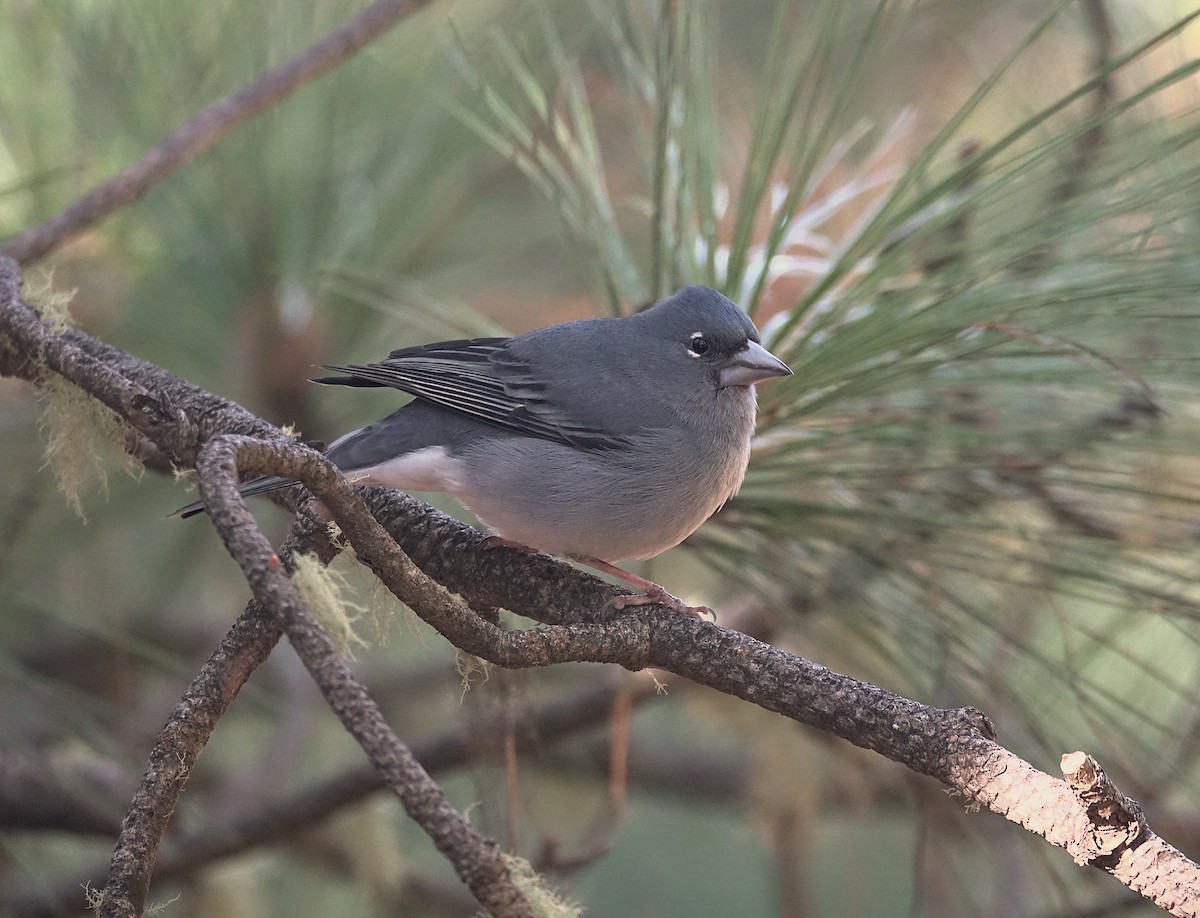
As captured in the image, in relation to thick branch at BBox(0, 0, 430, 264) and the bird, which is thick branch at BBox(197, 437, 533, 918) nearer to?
the bird

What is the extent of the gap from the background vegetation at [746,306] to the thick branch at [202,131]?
20 centimetres

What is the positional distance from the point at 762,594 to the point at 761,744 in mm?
1409

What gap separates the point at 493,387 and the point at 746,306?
1.71ft

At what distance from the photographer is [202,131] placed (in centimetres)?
231

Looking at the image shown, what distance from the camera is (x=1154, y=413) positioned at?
7.09ft

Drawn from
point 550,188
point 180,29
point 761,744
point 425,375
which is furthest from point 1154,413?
point 180,29

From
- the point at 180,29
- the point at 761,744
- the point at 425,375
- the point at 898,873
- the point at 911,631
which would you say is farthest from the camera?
the point at 898,873

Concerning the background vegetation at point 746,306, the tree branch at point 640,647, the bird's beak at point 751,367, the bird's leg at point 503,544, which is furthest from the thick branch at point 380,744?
the bird's beak at point 751,367

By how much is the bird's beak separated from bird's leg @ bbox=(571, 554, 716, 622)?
0.41 meters

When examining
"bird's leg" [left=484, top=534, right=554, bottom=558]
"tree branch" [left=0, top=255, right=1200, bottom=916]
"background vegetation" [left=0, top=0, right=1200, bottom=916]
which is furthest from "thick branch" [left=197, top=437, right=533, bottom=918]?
"bird's leg" [left=484, top=534, right=554, bottom=558]

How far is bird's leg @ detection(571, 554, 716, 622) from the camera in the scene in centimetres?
175

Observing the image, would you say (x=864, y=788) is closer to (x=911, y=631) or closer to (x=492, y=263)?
(x=911, y=631)

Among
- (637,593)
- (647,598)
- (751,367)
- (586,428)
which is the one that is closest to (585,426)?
(586,428)

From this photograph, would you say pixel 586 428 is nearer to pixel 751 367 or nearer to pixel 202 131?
pixel 751 367
